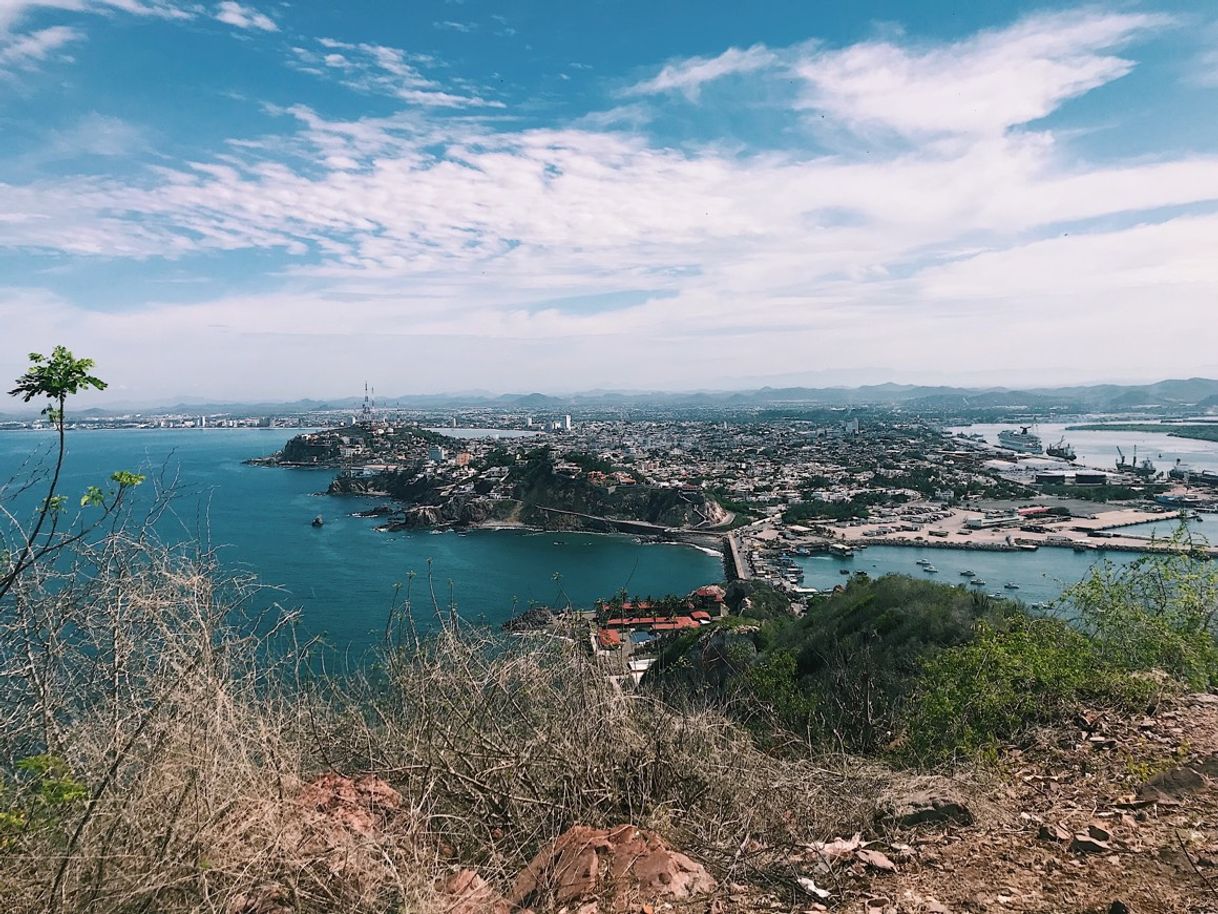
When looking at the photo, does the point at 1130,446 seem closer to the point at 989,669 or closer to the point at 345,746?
the point at 989,669

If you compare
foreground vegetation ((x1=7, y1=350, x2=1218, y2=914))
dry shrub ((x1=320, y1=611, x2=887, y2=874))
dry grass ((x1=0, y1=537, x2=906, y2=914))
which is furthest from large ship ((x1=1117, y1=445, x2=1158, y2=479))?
dry grass ((x1=0, y1=537, x2=906, y2=914))

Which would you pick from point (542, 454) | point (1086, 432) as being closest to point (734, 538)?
point (542, 454)

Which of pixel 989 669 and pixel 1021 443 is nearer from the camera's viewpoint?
pixel 989 669

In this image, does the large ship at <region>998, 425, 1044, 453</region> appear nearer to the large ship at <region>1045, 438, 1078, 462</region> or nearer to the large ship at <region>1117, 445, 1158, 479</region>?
the large ship at <region>1045, 438, 1078, 462</region>

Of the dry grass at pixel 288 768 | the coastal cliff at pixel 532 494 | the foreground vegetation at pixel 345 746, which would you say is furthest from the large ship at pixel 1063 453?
the dry grass at pixel 288 768

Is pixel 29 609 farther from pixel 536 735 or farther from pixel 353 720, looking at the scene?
pixel 536 735

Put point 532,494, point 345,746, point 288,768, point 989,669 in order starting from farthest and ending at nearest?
point 532,494, point 989,669, point 345,746, point 288,768

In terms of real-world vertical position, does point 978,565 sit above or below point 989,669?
below

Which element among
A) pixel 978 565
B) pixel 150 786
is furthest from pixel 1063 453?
pixel 150 786
